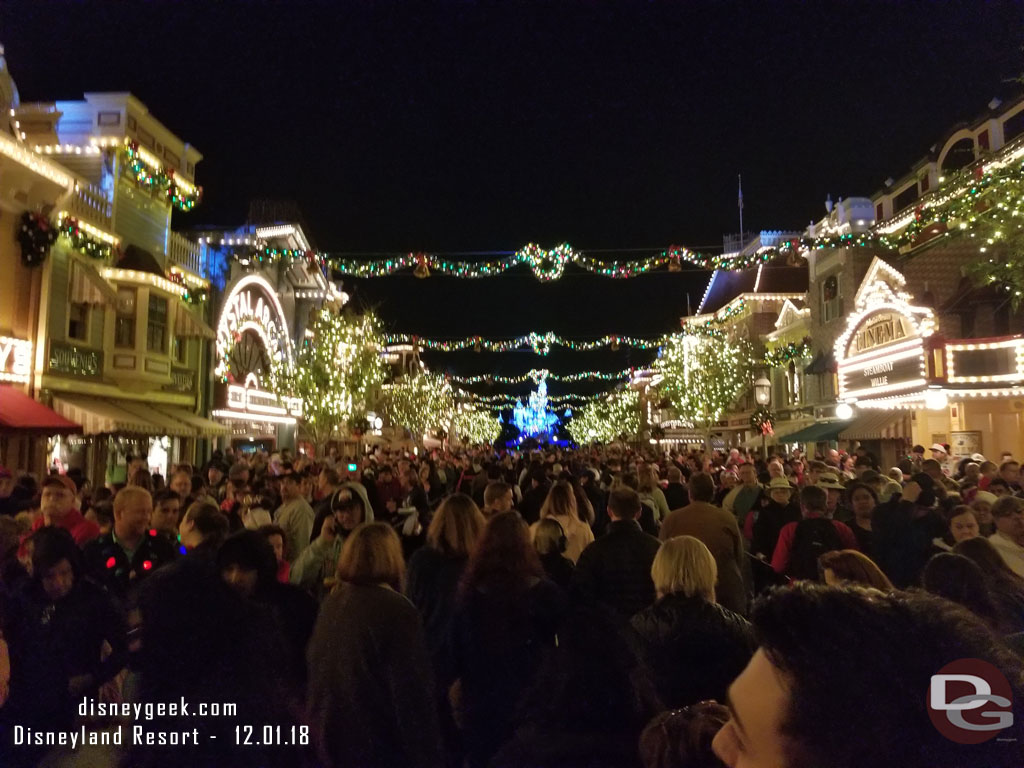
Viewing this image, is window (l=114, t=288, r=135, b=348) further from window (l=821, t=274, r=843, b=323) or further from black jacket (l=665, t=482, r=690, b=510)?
window (l=821, t=274, r=843, b=323)

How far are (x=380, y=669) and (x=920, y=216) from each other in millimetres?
17600

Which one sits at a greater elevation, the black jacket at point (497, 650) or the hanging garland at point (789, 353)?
the hanging garland at point (789, 353)

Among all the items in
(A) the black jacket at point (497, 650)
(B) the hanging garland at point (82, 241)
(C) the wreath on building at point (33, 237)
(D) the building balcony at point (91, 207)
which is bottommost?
(A) the black jacket at point (497, 650)

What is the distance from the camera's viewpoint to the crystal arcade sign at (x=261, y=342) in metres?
29.8

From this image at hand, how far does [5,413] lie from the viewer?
16.0 m

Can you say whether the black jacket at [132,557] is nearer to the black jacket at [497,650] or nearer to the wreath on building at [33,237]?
the black jacket at [497,650]

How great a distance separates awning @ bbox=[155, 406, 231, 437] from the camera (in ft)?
81.0

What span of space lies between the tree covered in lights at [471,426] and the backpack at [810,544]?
83402mm

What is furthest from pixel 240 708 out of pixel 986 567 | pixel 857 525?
pixel 857 525

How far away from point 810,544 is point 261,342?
31302 millimetres

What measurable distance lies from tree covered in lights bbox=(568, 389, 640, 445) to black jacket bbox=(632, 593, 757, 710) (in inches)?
3081

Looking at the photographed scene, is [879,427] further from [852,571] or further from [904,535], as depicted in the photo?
[852,571]

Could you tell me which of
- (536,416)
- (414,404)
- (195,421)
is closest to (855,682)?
(195,421)

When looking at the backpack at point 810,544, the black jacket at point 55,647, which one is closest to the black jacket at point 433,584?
the black jacket at point 55,647
